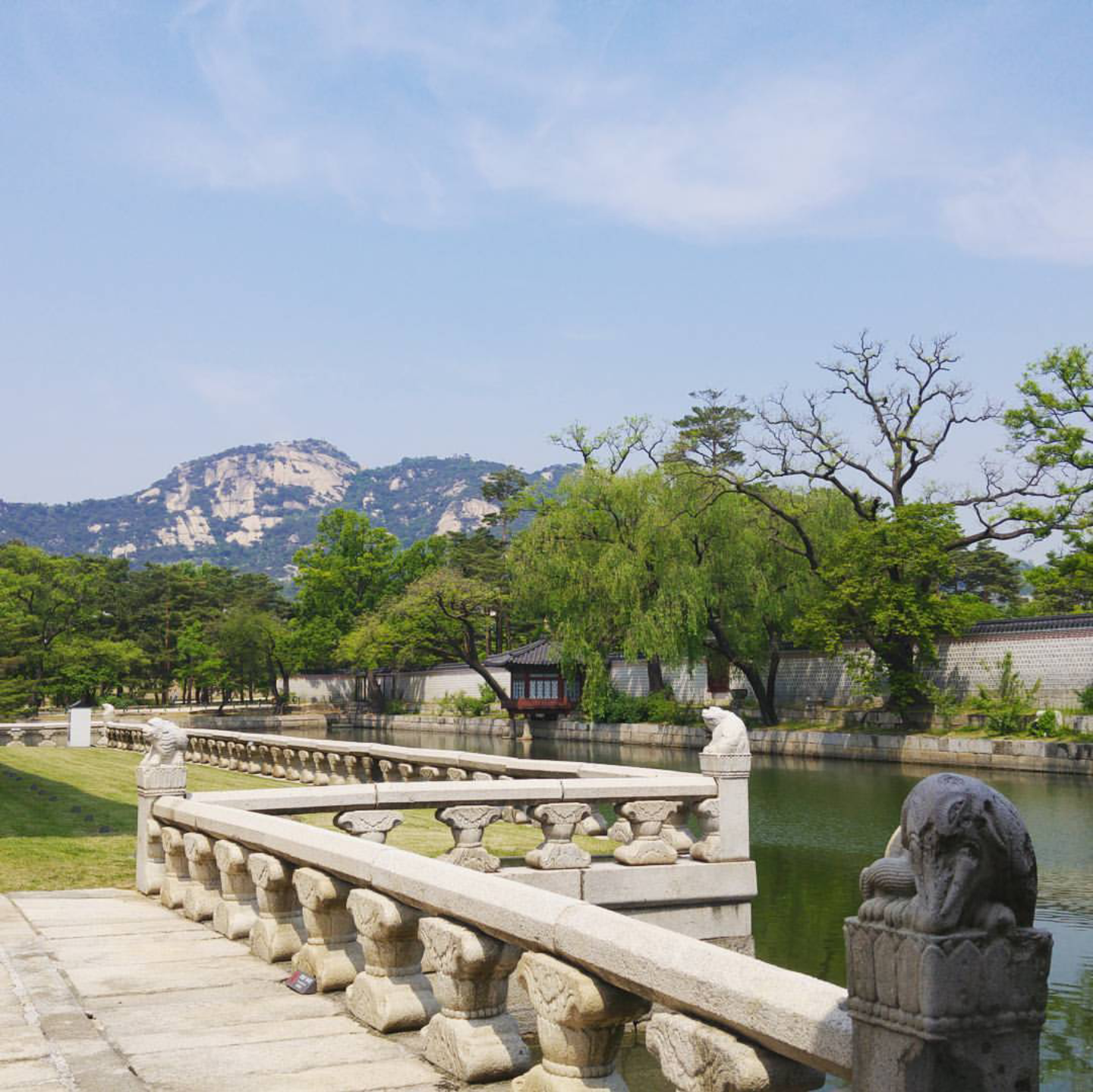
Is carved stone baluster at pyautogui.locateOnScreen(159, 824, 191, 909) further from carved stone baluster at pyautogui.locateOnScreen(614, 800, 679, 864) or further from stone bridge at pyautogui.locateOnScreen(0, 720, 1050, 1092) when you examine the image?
carved stone baluster at pyautogui.locateOnScreen(614, 800, 679, 864)

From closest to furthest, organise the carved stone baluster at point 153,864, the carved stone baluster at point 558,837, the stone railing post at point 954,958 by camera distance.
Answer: the stone railing post at point 954,958, the carved stone baluster at point 153,864, the carved stone baluster at point 558,837

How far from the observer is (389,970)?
4.86 meters

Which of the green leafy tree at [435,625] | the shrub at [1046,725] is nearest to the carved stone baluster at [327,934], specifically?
the shrub at [1046,725]

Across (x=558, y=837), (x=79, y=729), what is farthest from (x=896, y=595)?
(x=558, y=837)

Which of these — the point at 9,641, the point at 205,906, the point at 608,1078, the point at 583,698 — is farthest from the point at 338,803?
the point at 9,641

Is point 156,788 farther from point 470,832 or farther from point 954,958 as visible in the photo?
point 954,958

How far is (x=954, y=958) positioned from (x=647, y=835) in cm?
725

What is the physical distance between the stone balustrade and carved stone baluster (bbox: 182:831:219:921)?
0.65 m

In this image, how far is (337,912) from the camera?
5441 mm

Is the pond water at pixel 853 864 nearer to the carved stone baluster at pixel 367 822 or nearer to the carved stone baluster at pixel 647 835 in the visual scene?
the carved stone baluster at pixel 647 835

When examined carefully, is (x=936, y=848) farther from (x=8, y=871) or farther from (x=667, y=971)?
(x=8, y=871)

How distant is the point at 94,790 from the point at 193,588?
185ft

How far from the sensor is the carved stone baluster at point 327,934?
17.5ft

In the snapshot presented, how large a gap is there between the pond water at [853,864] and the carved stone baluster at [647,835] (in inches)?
59.6
